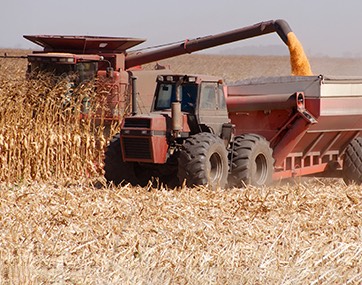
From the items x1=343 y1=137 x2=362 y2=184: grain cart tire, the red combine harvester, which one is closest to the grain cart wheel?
the red combine harvester

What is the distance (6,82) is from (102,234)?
6493mm

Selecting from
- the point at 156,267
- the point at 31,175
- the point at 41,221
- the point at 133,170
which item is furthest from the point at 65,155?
the point at 156,267

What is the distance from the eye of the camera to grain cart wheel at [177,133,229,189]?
10750mm

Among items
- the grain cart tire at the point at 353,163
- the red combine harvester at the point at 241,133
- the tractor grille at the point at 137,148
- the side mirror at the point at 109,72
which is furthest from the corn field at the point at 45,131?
the grain cart tire at the point at 353,163

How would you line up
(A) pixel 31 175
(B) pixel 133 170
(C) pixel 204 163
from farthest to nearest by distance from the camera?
1. (A) pixel 31 175
2. (B) pixel 133 170
3. (C) pixel 204 163

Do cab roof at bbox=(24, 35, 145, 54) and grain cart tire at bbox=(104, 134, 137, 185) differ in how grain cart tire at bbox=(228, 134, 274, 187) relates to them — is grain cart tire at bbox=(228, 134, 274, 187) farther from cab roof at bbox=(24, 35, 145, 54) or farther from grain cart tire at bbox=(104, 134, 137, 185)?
cab roof at bbox=(24, 35, 145, 54)

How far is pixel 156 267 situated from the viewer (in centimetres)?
668

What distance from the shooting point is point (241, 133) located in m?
13.1

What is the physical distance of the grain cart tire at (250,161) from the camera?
37.9ft

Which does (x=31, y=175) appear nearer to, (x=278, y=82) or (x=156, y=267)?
(x=278, y=82)

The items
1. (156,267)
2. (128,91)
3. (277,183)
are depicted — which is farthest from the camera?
(128,91)

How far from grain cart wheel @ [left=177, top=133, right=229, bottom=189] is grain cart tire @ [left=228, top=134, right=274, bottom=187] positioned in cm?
49

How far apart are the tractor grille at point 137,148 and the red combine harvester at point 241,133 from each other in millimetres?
13

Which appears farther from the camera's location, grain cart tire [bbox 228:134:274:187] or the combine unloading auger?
the combine unloading auger
